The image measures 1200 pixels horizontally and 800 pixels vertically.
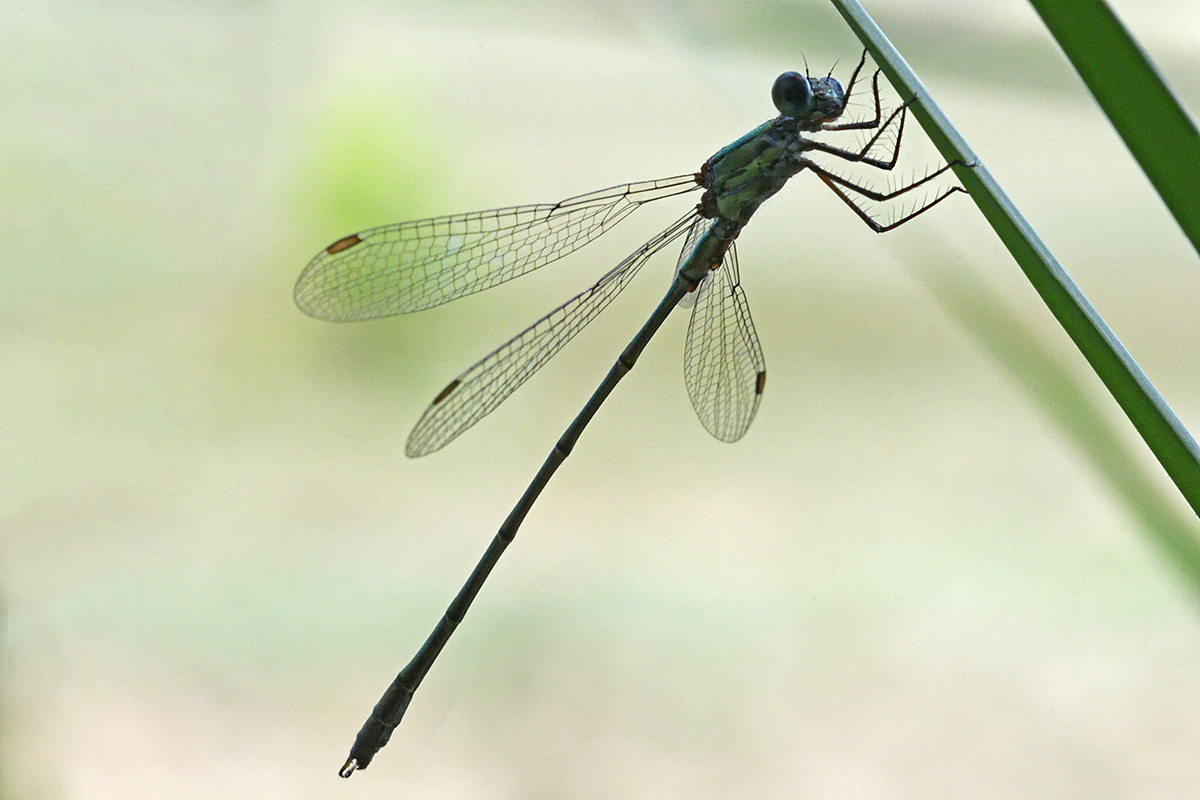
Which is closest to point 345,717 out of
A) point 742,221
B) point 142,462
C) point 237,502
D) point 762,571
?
point 237,502

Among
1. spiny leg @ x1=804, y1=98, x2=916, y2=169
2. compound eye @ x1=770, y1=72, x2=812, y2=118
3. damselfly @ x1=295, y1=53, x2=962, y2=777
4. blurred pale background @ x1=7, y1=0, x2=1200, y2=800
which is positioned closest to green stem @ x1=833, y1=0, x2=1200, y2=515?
spiny leg @ x1=804, y1=98, x2=916, y2=169

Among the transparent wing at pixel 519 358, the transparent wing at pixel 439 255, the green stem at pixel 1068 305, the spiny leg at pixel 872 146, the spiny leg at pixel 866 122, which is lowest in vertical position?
the green stem at pixel 1068 305

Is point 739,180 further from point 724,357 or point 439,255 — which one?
point 439,255

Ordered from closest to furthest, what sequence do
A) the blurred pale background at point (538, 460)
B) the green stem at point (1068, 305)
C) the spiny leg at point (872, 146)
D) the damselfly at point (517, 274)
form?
the green stem at point (1068, 305), the spiny leg at point (872, 146), the damselfly at point (517, 274), the blurred pale background at point (538, 460)

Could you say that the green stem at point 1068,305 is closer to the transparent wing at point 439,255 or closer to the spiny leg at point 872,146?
the spiny leg at point 872,146

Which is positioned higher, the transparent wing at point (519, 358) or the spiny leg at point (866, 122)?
the transparent wing at point (519, 358)

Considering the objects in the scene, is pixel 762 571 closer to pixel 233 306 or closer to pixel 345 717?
pixel 345 717

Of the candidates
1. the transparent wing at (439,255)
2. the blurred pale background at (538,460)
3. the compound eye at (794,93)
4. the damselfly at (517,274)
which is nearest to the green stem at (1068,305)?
the compound eye at (794,93)
